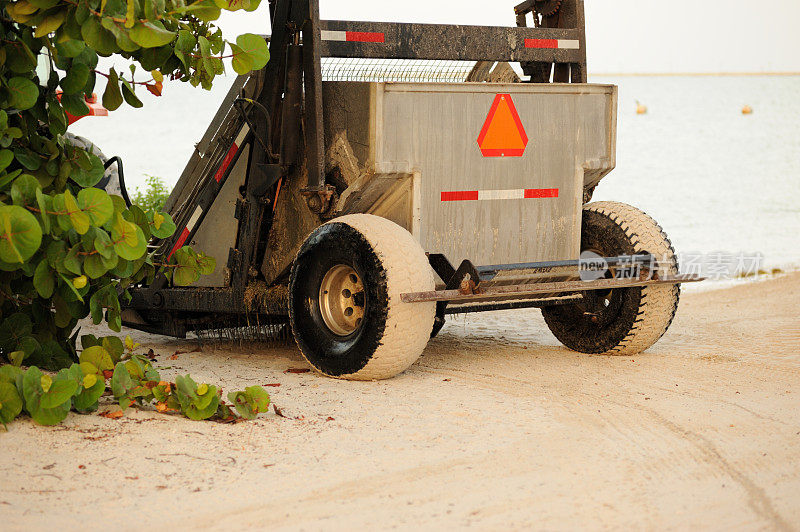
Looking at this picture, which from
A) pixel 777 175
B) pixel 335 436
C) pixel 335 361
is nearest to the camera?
pixel 335 436

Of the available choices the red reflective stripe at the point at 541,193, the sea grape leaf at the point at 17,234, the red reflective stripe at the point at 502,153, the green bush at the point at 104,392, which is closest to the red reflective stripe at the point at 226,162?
the red reflective stripe at the point at 502,153

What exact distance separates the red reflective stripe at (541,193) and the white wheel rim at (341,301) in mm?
1113

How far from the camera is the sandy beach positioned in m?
3.72

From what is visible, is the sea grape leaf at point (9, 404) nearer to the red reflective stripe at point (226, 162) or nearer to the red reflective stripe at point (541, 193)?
the red reflective stripe at point (226, 162)

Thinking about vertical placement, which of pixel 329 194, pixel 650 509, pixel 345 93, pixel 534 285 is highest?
pixel 345 93

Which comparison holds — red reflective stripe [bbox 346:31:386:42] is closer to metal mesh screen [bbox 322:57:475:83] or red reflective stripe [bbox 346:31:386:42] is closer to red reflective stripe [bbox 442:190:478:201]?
metal mesh screen [bbox 322:57:475:83]

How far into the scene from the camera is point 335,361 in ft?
18.9

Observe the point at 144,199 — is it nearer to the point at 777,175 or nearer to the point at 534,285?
the point at 534,285

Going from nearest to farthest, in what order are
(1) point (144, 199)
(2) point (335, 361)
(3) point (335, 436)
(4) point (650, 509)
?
(4) point (650, 509) < (3) point (335, 436) < (2) point (335, 361) < (1) point (144, 199)

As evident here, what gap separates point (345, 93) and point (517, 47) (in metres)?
1.20

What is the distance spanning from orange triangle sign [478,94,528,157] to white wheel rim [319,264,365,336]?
39.9 inches

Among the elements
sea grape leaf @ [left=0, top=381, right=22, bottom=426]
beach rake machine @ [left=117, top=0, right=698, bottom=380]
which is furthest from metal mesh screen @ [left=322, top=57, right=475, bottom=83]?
sea grape leaf @ [left=0, top=381, right=22, bottom=426]

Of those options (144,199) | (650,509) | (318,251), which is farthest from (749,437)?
(144,199)

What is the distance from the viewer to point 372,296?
5.49 metres
